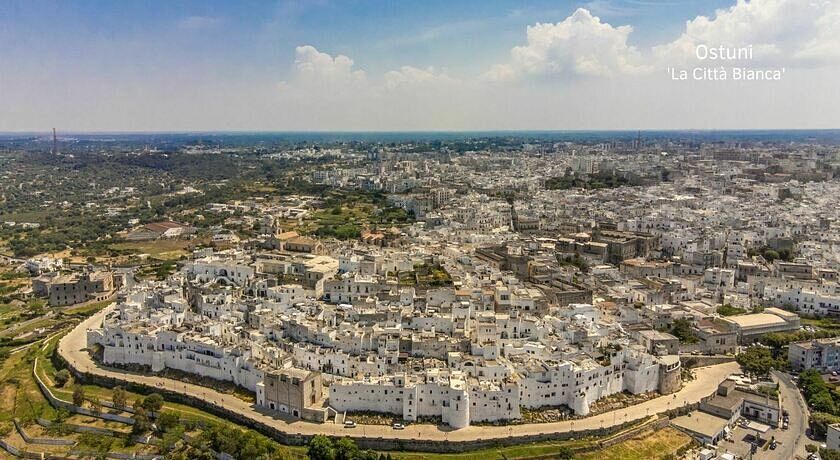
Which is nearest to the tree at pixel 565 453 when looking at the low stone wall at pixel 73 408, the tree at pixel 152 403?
the tree at pixel 152 403

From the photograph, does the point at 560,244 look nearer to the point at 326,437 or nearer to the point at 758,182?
the point at 326,437

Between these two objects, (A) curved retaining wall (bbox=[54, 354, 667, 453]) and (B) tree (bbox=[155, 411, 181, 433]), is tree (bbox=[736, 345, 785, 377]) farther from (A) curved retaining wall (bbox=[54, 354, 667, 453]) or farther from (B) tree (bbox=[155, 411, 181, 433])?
(B) tree (bbox=[155, 411, 181, 433])

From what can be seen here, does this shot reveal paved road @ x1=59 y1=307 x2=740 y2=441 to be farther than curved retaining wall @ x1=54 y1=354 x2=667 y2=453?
Yes

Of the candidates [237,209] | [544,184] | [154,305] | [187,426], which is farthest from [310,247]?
[544,184]

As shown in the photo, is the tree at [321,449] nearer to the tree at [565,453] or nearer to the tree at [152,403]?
the tree at [152,403]

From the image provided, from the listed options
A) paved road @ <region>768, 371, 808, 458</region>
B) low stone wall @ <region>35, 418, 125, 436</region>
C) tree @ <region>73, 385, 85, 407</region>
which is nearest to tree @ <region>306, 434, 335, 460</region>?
low stone wall @ <region>35, 418, 125, 436</region>
